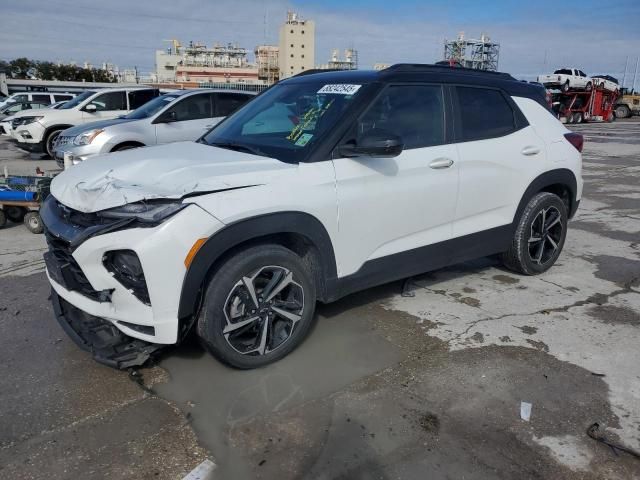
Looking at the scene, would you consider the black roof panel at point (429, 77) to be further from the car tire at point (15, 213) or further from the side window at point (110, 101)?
the side window at point (110, 101)

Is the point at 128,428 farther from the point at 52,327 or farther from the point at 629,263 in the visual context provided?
the point at 629,263

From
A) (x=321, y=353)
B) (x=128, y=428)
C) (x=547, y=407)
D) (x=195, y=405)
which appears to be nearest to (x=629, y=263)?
(x=547, y=407)

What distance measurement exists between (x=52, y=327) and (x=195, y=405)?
5.44ft

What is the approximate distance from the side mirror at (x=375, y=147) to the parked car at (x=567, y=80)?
30817 millimetres

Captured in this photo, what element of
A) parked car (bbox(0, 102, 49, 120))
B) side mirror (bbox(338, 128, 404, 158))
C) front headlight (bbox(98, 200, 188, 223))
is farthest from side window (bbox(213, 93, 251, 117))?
parked car (bbox(0, 102, 49, 120))

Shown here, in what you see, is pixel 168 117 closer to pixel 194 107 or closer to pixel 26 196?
pixel 194 107

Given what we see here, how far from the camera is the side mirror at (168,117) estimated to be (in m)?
9.82

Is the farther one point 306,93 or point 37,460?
point 306,93

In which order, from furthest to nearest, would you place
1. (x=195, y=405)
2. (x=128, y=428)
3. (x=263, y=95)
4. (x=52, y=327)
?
(x=263, y=95) → (x=52, y=327) → (x=195, y=405) → (x=128, y=428)

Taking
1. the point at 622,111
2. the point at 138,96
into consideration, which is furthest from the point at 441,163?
the point at 622,111

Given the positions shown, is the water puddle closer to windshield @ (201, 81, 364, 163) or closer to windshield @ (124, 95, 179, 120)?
windshield @ (201, 81, 364, 163)

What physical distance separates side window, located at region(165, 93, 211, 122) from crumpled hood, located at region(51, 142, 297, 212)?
6714 millimetres

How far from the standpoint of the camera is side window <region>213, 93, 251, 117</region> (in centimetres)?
1035

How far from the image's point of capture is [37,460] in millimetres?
2555
